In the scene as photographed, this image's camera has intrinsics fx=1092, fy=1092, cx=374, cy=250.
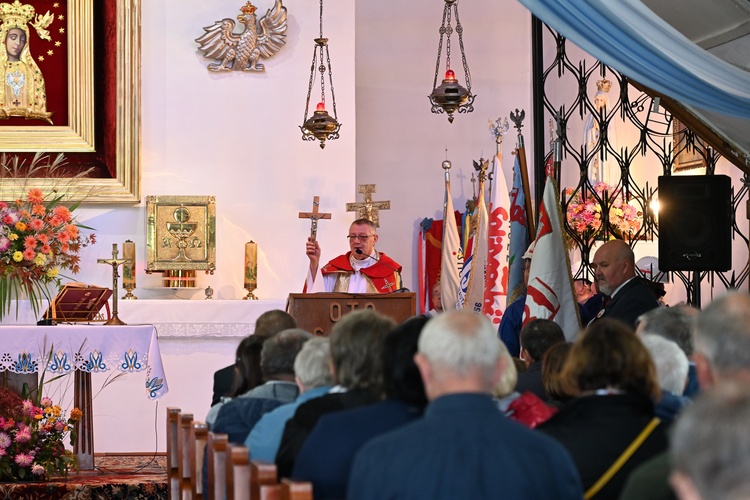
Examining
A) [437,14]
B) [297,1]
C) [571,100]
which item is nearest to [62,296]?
[297,1]

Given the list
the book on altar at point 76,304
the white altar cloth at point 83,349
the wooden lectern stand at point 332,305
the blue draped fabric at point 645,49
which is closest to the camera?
the blue draped fabric at point 645,49

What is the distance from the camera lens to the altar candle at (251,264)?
9.76 metres

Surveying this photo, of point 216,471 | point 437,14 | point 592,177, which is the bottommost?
point 216,471

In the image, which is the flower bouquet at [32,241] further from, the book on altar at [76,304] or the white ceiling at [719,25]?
the white ceiling at [719,25]

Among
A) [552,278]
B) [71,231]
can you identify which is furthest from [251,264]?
[552,278]

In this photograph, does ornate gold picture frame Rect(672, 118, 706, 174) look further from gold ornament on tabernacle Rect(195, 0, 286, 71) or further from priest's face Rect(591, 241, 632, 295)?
priest's face Rect(591, 241, 632, 295)

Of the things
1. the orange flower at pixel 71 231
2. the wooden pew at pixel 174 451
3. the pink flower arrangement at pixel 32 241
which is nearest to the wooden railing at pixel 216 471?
the wooden pew at pixel 174 451

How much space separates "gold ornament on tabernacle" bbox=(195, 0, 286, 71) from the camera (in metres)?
10.1

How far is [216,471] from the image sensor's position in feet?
12.4

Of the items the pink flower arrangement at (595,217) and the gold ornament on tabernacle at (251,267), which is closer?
the gold ornament on tabernacle at (251,267)

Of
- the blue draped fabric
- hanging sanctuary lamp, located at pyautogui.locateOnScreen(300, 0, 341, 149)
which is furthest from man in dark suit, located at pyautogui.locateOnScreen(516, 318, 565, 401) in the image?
hanging sanctuary lamp, located at pyautogui.locateOnScreen(300, 0, 341, 149)

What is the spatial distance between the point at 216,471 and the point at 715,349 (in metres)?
1.94

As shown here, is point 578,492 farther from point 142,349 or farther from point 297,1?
point 297,1

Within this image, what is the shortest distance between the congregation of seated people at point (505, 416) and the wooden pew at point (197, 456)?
44 centimetres
